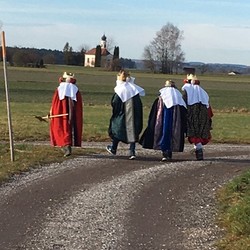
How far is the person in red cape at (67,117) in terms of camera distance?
13797 mm

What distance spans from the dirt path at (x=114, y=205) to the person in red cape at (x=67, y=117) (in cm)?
50

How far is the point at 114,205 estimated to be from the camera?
9.21 metres

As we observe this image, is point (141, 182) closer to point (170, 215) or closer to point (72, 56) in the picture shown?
point (170, 215)

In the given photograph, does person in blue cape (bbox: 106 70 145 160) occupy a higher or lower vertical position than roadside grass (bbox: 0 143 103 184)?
higher

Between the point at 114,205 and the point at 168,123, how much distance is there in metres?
4.71

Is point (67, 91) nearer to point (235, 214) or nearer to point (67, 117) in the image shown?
point (67, 117)

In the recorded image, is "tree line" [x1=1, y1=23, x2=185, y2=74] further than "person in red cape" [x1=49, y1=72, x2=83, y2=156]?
Yes

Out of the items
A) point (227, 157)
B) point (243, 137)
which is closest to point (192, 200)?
point (227, 157)

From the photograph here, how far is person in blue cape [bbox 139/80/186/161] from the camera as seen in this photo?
1367 centimetres

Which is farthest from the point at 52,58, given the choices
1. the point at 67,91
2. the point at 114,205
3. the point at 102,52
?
Answer: the point at 114,205

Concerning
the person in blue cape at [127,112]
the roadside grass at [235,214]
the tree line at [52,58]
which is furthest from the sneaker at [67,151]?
the tree line at [52,58]

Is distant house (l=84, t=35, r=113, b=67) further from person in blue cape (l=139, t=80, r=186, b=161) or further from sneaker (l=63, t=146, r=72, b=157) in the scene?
person in blue cape (l=139, t=80, r=186, b=161)

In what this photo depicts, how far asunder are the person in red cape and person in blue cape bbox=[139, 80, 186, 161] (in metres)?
1.38

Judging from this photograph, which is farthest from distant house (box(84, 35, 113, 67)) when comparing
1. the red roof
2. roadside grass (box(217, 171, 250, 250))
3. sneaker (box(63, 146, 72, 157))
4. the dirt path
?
roadside grass (box(217, 171, 250, 250))
